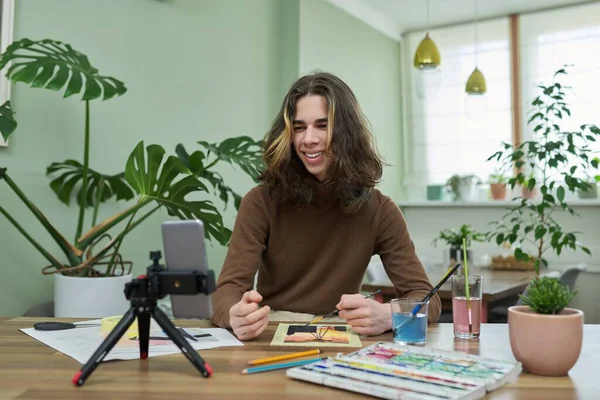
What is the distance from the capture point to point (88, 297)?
2279mm

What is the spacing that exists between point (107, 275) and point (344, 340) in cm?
151

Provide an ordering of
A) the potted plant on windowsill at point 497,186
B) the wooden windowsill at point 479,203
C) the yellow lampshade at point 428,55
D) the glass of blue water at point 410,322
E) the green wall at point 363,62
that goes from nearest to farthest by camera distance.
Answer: the glass of blue water at point 410,322 → the yellow lampshade at point 428,55 → the green wall at point 363,62 → the wooden windowsill at point 479,203 → the potted plant on windowsill at point 497,186

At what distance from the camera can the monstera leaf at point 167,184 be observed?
7.39 feet

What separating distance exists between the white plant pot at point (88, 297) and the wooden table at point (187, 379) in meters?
1.11

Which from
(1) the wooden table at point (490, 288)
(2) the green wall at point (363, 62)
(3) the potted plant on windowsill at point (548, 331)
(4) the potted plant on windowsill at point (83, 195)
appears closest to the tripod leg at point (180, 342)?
(3) the potted plant on windowsill at point (548, 331)

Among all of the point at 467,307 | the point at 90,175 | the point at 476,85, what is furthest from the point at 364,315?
the point at 476,85

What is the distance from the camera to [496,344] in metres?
1.21

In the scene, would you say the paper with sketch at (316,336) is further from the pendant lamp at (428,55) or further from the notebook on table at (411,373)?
the pendant lamp at (428,55)

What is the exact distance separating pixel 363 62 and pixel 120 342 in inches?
176

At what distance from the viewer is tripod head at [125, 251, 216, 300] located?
0.93 metres

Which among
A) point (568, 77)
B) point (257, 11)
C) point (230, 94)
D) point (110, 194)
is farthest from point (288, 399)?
point (568, 77)

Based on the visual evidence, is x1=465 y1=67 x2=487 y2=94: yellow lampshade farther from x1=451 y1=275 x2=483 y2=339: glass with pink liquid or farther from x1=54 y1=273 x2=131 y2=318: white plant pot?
x1=451 y1=275 x2=483 y2=339: glass with pink liquid

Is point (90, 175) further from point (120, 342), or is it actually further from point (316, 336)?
point (316, 336)

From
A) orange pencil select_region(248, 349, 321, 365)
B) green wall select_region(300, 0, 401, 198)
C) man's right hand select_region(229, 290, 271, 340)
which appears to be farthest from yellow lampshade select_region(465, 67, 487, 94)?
orange pencil select_region(248, 349, 321, 365)
